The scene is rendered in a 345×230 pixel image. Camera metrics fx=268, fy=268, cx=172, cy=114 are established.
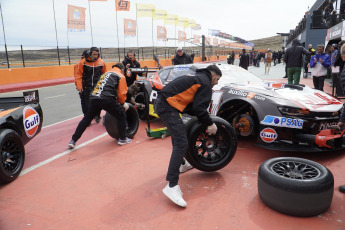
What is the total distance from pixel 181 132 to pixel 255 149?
1996 millimetres

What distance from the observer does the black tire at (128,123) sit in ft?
16.3

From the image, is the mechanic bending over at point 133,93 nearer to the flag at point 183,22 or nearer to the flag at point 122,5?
the flag at point 122,5

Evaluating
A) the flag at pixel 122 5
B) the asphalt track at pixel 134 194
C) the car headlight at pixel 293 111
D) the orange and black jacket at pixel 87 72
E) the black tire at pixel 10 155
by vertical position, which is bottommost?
the asphalt track at pixel 134 194

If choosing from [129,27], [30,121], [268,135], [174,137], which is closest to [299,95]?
[268,135]

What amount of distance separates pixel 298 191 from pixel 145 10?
96.4ft

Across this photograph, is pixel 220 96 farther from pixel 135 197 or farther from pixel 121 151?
pixel 135 197

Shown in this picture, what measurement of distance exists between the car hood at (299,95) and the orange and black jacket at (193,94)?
1.39 metres

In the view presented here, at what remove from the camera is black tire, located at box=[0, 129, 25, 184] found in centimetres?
337

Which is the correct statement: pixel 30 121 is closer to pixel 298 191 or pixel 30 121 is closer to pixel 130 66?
pixel 298 191

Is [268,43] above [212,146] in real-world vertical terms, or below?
above

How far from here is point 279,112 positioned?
3723 mm

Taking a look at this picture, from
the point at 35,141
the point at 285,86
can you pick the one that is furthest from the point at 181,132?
the point at 35,141

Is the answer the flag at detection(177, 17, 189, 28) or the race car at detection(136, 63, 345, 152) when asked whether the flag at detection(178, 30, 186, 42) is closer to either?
the flag at detection(177, 17, 189, 28)

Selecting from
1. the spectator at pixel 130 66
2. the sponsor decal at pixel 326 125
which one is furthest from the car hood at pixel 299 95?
the spectator at pixel 130 66
